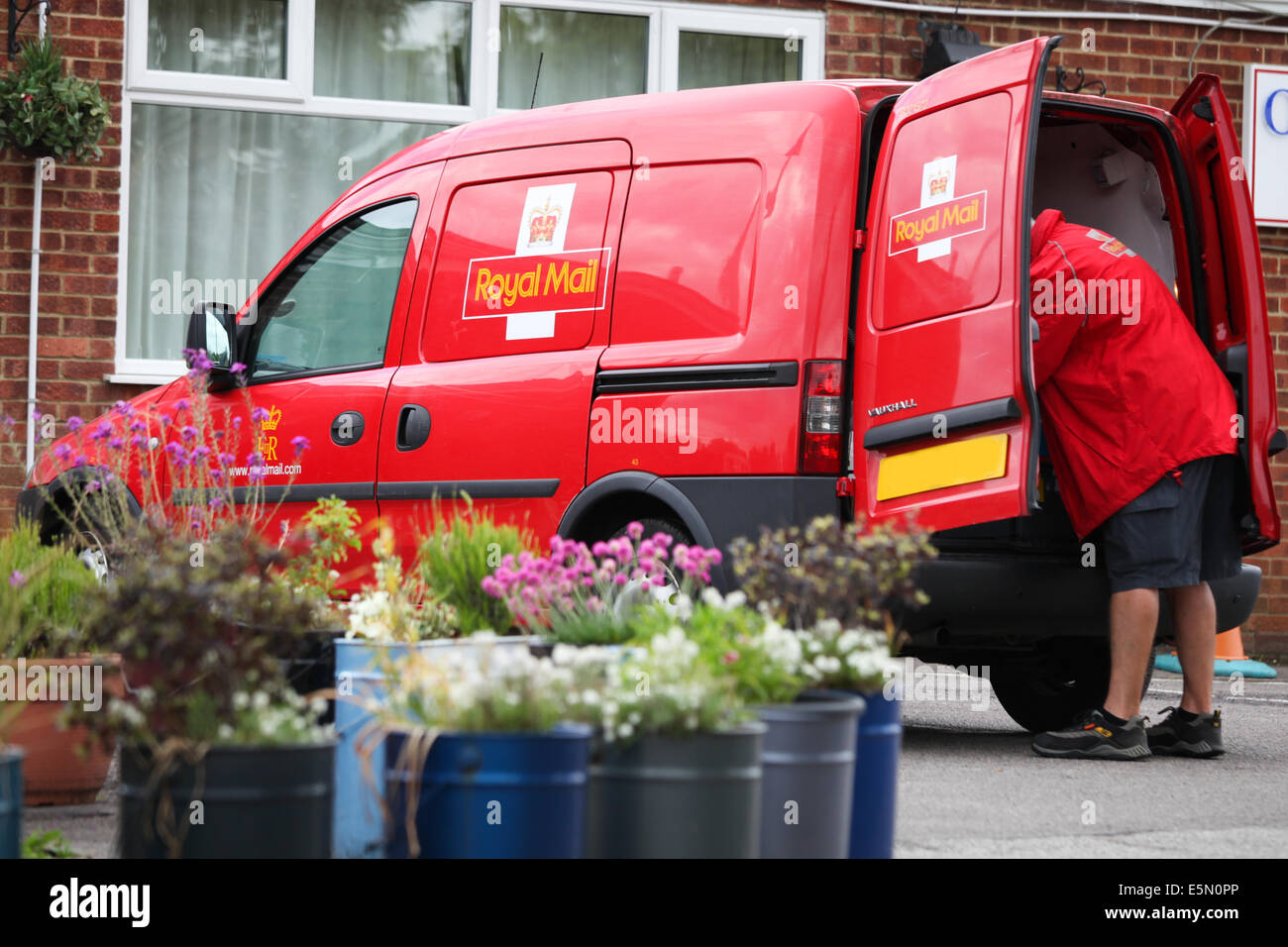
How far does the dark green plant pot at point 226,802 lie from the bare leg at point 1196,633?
391cm

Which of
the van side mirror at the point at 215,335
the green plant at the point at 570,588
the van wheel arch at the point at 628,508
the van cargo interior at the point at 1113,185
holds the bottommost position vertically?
the green plant at the point at 570,588

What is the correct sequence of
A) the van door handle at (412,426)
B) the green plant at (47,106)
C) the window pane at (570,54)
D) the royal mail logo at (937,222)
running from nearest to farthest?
the royal mail logo at (937,222) < the van door handle at (412,426) < the green plant at (47,106) < the window pane at (570,54)

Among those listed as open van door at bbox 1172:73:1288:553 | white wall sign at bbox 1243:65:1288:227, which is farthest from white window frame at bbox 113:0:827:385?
open van door at bbox 1172:73:1288:553

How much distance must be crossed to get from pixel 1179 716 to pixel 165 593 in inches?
169

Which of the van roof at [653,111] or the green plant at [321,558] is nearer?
the green plant at [321,558]

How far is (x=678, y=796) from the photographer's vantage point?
3049mm

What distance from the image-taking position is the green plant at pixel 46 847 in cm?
350

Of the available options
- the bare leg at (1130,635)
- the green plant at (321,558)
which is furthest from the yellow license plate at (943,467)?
the green plant at (321,558)

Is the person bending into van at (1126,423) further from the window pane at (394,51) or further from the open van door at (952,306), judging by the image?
the window pane at (394,51)

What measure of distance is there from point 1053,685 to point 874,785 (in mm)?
3331
